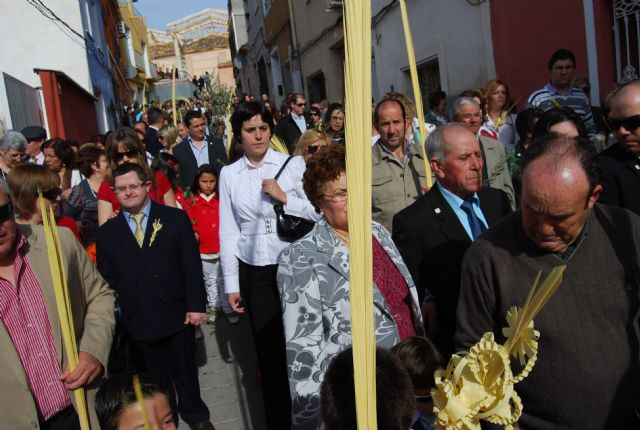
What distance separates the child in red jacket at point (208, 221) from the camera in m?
6.35

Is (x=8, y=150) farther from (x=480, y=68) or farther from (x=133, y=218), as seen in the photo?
(x=480, y=68)

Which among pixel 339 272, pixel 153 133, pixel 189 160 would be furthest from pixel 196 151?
pixel 339 272

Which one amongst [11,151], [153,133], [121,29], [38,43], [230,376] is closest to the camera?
[230,376]

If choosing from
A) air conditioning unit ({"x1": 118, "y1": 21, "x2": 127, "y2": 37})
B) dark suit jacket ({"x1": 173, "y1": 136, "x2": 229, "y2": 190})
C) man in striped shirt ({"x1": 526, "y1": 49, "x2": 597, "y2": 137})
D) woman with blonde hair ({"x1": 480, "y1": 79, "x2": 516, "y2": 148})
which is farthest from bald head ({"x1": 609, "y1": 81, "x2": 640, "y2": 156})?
air conditioning unit ({"x1": 118, "y1": 21, "x2": 127, "y2": 37})

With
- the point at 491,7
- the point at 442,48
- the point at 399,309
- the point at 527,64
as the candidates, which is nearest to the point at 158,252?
the point at 399,309

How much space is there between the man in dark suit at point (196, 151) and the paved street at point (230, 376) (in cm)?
209

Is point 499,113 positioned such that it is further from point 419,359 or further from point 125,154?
point 419,359

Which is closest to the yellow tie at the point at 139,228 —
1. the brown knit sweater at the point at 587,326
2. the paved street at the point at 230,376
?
the paved street at the point at 230,376

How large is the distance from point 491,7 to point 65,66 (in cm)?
1209

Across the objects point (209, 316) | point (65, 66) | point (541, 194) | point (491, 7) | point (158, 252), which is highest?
point (65, 66)

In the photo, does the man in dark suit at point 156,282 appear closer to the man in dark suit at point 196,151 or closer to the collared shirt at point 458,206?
the collared shirt at point 458,206

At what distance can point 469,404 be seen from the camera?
1.50 meters

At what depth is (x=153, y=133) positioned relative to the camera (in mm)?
9930

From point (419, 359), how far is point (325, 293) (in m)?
0.47
